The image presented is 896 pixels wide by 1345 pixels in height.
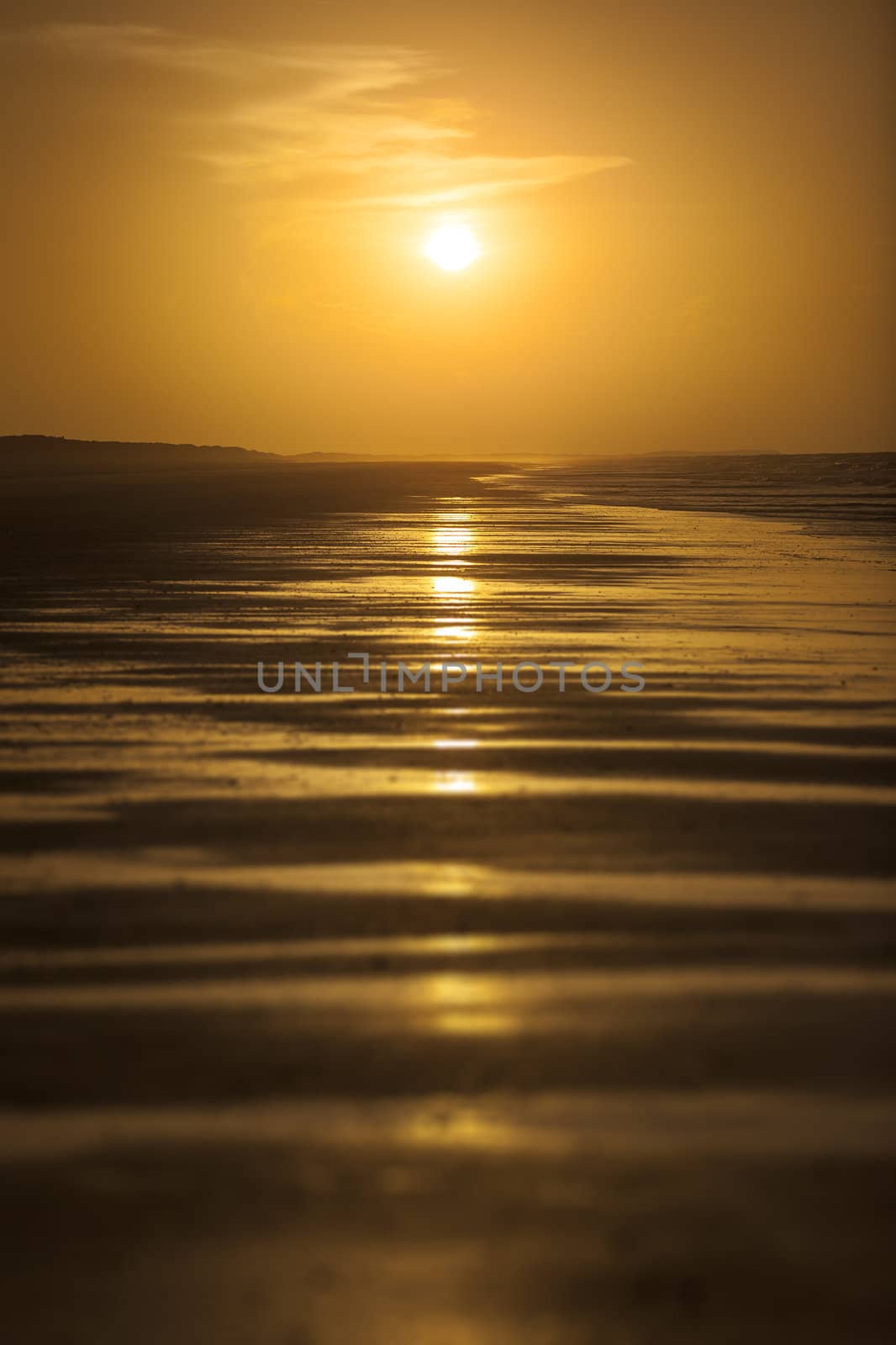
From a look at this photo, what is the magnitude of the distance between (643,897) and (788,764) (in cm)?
244

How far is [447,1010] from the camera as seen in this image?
13.9ft

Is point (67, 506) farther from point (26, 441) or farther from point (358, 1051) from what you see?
point (26, 441)

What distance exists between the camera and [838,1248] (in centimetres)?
305

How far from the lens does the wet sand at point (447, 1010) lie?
296 centimetres

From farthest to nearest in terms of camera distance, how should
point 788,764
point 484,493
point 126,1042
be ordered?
point 484,493 → point 788,764 → point 126,1042

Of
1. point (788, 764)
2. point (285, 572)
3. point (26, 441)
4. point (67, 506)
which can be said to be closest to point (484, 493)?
point (67, 506)

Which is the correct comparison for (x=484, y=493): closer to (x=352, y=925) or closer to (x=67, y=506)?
(x=67, y=506)

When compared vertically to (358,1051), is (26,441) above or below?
above

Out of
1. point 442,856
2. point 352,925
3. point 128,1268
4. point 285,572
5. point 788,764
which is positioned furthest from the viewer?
point 285,572

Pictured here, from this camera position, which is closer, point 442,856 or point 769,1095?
point 769,1095

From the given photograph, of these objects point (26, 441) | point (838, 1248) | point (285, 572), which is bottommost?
point (838, 1248)

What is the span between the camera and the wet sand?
296 cm

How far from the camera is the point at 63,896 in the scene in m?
5.27

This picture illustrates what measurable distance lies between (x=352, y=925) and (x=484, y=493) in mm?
43701
